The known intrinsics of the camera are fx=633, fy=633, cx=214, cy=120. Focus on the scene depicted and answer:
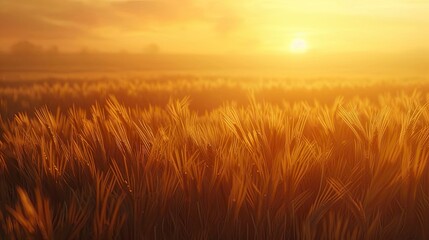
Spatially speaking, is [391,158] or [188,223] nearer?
[188,223]

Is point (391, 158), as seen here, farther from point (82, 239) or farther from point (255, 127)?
point (82, 239)

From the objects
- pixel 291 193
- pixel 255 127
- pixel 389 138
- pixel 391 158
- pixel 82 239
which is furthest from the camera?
pixel 255 127

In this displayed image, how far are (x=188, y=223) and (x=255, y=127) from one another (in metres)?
0.55

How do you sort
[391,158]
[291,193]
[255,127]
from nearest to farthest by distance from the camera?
[291,193] → [391,158] → [255,127]

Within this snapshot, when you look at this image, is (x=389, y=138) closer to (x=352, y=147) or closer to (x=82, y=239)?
(x=352, y=147)

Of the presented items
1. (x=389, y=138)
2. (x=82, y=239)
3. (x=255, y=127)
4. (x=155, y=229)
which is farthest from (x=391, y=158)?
(x=82, y=239)

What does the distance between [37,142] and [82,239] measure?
20.3 inches

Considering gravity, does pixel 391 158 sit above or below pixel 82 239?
above

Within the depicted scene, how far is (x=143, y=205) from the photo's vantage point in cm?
110

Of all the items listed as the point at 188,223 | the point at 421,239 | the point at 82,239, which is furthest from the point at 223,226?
the point at 421,239

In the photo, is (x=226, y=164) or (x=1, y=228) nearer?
(x=1, y=228)

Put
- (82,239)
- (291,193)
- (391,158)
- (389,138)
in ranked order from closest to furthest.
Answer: (82,239)
(291,193)
(391,158)
(389,138)

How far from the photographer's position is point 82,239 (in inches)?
41.1

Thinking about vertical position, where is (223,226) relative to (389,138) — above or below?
below
